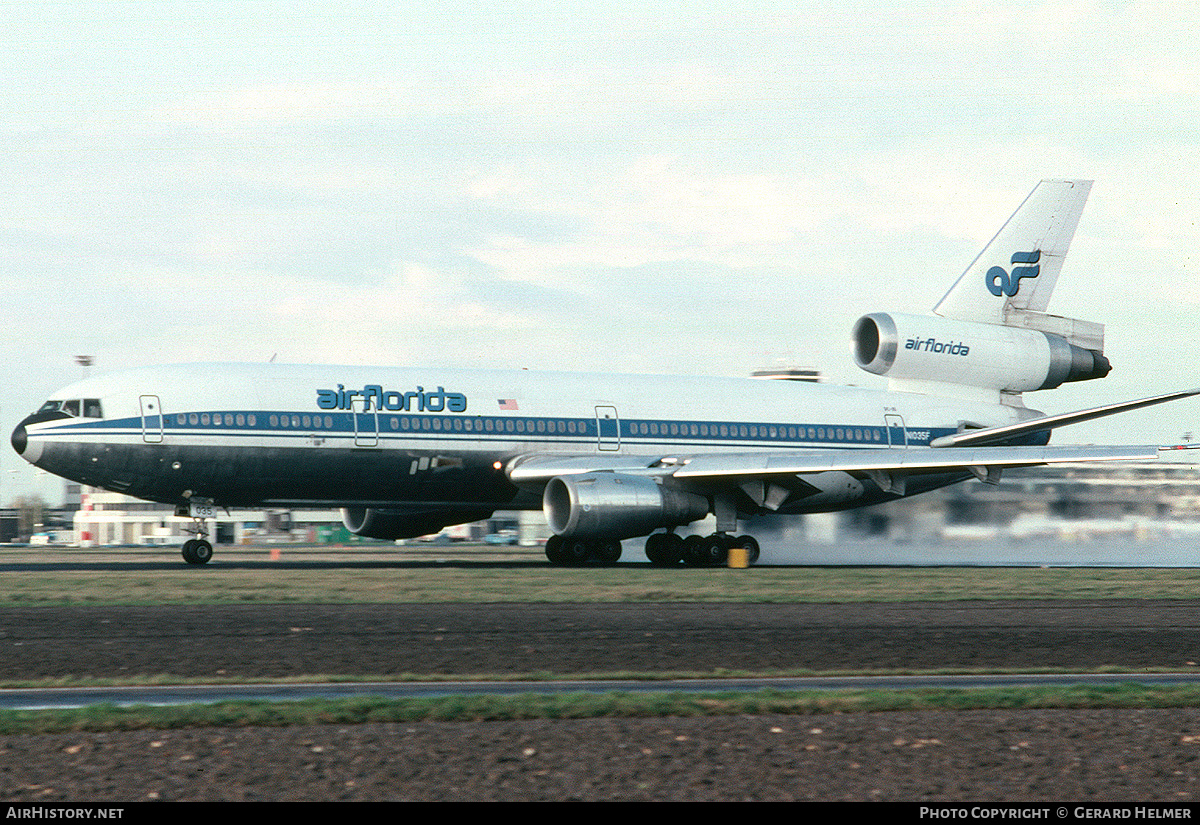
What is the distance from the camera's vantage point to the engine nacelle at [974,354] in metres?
38.2

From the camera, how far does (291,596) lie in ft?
68.2

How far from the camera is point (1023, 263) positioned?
3884cm

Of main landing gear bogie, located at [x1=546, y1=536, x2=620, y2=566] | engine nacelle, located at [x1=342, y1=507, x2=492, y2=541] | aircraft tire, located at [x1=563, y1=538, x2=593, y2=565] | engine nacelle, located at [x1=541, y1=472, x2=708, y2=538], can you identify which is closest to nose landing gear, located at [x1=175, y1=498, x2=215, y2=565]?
engine nacelle, located at [x1=342, y1=507, x2=492, y2=541]

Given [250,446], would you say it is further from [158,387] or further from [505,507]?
[505,507]

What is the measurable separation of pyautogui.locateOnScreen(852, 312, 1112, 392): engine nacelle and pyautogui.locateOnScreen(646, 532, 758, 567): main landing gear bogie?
8.32 metres

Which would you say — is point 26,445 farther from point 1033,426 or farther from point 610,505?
point 1033,426

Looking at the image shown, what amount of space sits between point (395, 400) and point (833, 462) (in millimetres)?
10799

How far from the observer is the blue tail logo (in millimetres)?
38812

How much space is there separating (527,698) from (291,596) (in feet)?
36.5

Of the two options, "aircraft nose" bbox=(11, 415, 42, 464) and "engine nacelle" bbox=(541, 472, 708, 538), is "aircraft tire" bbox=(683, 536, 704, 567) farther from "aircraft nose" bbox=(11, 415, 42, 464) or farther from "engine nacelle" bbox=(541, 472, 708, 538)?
"aircraft nose" bbox=(11, 415, 42, 464)

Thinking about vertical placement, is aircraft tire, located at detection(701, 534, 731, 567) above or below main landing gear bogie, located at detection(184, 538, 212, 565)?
below

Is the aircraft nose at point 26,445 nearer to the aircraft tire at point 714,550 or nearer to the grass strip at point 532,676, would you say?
the aircraft tire at point 714,550

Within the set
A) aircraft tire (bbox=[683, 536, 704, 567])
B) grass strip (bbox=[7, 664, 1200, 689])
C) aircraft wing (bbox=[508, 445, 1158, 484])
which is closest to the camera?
grass strip (bbox=[7, 664, 1200, 689])
